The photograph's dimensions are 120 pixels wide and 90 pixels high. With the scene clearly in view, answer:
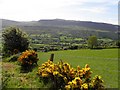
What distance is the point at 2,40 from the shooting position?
1474 inches

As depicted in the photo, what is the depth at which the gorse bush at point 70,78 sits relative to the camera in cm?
1414

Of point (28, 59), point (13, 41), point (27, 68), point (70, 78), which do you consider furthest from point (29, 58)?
point (13, 41)

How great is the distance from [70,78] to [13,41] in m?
22.8

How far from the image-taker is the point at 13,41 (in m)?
37.3

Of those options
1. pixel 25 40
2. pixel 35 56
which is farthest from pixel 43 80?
pixel 25 40

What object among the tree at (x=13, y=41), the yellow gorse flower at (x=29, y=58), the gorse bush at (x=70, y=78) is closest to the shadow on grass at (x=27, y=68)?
the yellow gorse flower at (x=29, y=58)

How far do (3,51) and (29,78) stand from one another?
1928cm

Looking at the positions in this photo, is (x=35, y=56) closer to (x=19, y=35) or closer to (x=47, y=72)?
(x=47, y=72)

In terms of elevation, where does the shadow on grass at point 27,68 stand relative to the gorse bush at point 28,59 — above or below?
below

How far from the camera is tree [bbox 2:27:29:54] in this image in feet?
121

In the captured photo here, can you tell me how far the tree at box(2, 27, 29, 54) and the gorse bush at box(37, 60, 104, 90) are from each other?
1988cm

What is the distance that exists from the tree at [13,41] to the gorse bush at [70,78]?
19.9 meters

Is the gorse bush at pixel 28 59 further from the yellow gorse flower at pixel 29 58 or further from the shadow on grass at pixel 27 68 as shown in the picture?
the shadow on grass at pixel 27 68

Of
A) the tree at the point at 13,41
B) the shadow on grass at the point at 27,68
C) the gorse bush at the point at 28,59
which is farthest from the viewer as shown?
the tree at the point at 13,41
